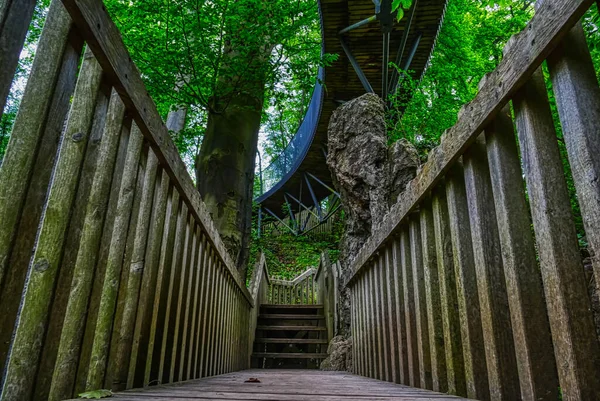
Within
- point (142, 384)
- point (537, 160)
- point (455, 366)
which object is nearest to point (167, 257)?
point (142, 384)

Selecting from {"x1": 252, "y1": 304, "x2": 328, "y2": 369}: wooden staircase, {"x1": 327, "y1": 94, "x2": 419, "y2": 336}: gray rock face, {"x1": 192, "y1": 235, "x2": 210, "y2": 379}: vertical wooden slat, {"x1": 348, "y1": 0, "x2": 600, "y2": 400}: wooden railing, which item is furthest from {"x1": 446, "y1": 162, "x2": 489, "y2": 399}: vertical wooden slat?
{"x1": 252, "y1": 304, "x2": 328, "y2": 369}: wooden staircase

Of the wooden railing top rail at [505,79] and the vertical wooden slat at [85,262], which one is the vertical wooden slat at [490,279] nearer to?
the wooden railing top rail at [505,79]

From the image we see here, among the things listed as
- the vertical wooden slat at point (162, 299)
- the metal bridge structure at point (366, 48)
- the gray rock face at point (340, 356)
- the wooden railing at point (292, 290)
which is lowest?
the gray rock face at point (340, 356)

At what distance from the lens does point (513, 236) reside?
133 centimetres

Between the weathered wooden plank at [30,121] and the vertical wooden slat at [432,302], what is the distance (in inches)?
69.4

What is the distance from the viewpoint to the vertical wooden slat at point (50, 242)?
3.34 feet

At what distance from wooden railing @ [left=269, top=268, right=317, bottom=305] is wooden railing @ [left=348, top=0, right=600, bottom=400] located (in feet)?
32.7

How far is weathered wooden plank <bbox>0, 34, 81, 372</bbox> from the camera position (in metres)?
0.91

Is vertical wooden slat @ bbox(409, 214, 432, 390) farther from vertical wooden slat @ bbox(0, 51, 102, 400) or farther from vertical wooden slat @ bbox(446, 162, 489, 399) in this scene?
vertical wooden slat @ bbox(0, 51, 102, 400)

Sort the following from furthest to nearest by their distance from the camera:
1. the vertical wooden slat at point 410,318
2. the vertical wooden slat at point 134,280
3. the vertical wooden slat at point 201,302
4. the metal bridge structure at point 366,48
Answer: the metal bridge structure at point 366,48, the vertical wooden slat at point 201,302, the vertical wooden slat at point 410,318, the vertical wooden slat at point 134,280

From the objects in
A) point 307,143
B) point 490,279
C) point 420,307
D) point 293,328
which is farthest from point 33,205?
point 307,143

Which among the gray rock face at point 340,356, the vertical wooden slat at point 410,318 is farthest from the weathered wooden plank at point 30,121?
the gray rock face at point 340,356

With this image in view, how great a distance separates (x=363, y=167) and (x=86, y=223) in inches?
185

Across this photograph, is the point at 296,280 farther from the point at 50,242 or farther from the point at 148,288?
the point at 50,242
